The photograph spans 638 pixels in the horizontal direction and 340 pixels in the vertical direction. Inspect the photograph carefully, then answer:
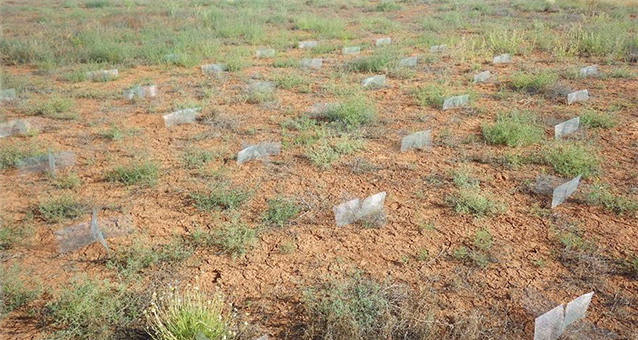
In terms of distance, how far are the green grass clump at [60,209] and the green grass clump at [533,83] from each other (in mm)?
6235

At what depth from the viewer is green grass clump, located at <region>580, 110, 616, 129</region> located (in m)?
5.48

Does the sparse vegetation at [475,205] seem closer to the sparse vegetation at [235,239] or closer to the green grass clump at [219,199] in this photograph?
the sparse vegetation at [235,239]

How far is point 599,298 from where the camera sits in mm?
2879

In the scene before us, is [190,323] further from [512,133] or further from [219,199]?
[512,133]

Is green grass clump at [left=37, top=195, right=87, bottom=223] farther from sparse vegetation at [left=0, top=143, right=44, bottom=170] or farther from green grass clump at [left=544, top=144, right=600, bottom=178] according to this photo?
green grass clump at [left=544, top=144, right=600, bottom=178]

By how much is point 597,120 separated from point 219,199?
4.65m

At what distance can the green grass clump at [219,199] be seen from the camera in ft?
12.9

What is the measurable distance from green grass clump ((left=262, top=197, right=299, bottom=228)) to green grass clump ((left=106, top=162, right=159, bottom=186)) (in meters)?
1.28

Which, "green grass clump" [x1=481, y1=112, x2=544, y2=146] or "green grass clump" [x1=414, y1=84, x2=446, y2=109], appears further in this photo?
"green grass clump" [x1=414, y1=84, x2=446, y2=109]

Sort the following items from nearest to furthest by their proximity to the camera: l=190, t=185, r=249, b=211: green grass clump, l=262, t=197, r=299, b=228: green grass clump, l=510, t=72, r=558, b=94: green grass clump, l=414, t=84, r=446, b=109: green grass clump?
Result: 1. l=262, t=197, r=299, b=228: green grass clump
2. l=190, t=185, r=249, b=211: green grass clump
3. l=414, t=84, r=446, b=109: green grass clump
4. l=510, t=72, r=558, b=94: green grass clump

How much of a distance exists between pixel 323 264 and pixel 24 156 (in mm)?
3645

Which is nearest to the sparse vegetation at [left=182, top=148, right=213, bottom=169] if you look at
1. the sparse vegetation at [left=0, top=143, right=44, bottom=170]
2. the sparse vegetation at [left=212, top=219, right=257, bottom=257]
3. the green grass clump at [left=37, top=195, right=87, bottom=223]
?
the green grass clump at [left=37, top=195, right=87, bottom=223]

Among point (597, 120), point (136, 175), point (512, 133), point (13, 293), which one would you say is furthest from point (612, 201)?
point (13, 293)

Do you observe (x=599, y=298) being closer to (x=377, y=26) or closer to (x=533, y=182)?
(x=533, y=182)
